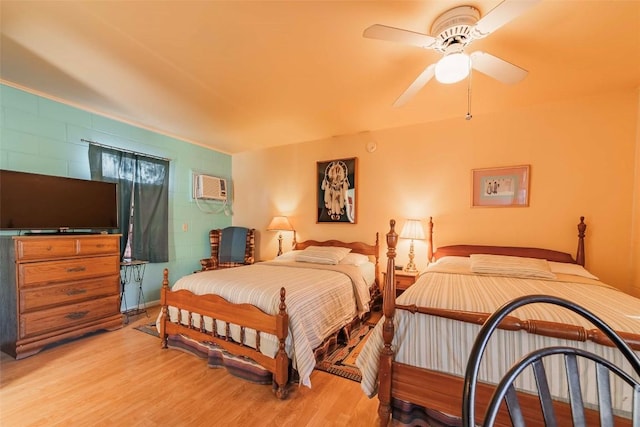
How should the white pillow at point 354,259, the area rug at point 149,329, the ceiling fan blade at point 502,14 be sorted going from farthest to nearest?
1. the white pillow at point 354,259
2. the area rug at point 149,329
3. the ceiling fan blade at point 502,14

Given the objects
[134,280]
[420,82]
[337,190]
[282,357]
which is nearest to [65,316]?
[134,280]

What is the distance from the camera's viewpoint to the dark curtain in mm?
3094

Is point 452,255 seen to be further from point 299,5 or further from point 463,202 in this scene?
point 299,5

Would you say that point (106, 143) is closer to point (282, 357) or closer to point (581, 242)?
point (282, 357)

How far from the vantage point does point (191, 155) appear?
4.12 m

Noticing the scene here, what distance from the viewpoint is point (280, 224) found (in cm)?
404

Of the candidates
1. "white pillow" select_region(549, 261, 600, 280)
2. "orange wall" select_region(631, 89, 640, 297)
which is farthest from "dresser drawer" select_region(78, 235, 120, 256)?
"orange wall" select_region(631, 89, 640, 297)

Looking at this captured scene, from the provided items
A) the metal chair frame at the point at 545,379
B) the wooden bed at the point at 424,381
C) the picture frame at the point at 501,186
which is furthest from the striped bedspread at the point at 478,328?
the picture frame at the point at 501,186

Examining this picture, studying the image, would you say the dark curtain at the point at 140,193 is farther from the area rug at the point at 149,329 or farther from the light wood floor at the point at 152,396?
the light wood floor at the point at 152,396

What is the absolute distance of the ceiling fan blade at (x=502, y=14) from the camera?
1169 millimetres

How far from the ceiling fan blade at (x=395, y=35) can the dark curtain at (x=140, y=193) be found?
3.22 m

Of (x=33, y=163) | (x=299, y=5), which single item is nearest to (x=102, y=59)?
(x=33, y=163)

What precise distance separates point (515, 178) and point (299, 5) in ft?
8.92

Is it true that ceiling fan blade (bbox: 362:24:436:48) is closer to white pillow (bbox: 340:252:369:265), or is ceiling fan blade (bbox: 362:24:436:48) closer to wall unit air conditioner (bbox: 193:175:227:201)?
white pillow (bbox: 340:252:369:265)
